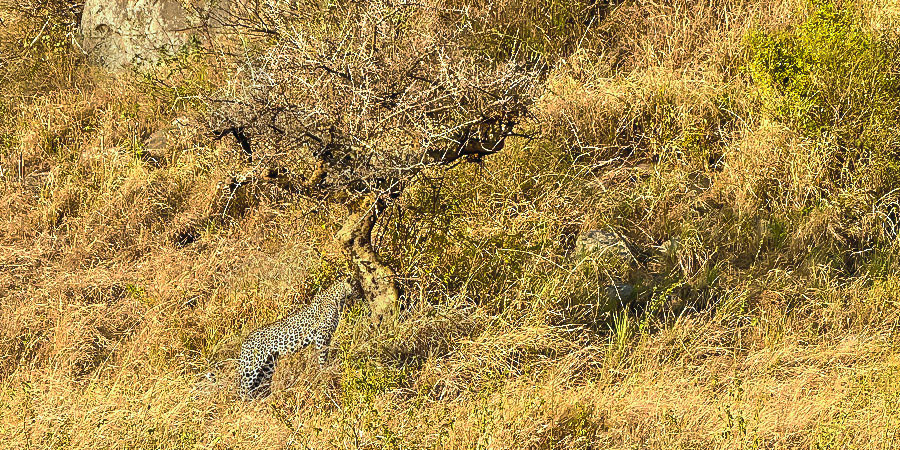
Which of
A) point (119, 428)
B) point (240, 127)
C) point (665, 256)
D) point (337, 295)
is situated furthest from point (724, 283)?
point (119, 428)

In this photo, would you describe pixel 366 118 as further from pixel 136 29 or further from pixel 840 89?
pixel 136 29

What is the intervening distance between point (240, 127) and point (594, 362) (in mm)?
1999

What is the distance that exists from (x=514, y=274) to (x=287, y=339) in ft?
4.20

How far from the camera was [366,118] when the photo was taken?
4402 millimetres

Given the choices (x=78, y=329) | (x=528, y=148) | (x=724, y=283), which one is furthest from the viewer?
(x=528, y=148)

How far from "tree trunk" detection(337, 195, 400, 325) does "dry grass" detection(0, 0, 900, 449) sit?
10cm

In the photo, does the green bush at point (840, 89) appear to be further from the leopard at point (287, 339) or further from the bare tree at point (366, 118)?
the leopard at point (287, 339)

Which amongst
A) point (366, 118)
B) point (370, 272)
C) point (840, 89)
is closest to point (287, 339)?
point (370, 272)

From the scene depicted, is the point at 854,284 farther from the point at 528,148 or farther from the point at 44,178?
the point at 44,178

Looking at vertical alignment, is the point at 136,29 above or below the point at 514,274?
above

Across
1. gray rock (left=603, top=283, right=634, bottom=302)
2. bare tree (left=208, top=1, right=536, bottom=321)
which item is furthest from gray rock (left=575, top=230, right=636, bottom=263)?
bare tree (left=208, top=1, right=536, bottom=321)

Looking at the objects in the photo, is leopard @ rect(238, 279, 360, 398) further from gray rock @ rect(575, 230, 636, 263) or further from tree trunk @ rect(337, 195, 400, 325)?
gray rock @ rect(575, 230, 636, 263)

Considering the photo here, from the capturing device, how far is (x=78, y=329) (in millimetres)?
4859

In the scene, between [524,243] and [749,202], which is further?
[749,202]
